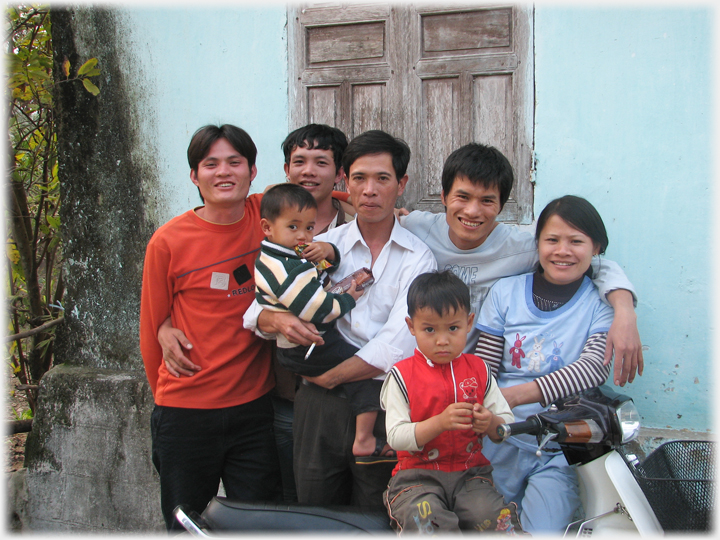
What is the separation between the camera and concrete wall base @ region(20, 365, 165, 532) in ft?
11.2

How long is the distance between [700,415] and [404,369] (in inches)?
65.7

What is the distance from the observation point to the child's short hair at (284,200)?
227cm

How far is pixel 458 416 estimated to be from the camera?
1712 millimetres

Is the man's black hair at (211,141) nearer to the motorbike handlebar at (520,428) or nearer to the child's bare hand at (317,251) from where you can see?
the child's bare hand at (317,251)

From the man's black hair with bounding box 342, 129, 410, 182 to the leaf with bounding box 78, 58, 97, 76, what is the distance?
202 centimetres

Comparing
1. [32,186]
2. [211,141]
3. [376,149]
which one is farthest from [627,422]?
[32,186]

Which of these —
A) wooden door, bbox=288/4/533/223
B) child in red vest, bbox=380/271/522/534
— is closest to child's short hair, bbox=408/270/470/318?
child in red vest, bbox=380/271/522/534

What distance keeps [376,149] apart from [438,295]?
0.82 m

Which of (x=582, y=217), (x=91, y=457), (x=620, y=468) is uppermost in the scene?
(x=582, y=217)

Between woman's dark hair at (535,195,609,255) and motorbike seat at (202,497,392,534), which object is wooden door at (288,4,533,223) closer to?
woman's dark hair at (535,195,609,255)

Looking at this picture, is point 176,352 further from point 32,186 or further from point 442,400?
point 32,186

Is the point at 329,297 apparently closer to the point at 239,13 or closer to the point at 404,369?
the point at 404,369

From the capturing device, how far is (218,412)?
2.44 m

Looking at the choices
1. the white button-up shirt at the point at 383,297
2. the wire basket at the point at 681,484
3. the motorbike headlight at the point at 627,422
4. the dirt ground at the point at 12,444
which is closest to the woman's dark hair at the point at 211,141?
the white button-up shirt at the point at 383,297
